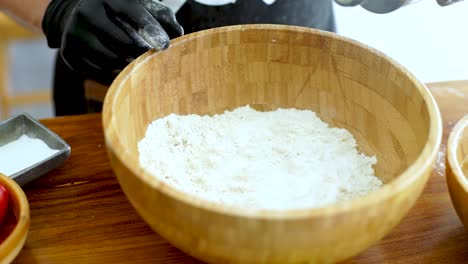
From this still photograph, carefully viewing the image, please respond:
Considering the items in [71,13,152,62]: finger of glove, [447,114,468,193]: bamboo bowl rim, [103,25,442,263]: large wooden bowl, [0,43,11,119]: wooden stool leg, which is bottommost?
[0,43,11,119]: wooden stool leg

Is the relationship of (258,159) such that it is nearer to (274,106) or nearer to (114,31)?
(274,106)

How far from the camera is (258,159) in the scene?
0.77 meters

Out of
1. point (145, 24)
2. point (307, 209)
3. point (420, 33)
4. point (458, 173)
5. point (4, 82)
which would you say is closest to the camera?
point (307, 209)

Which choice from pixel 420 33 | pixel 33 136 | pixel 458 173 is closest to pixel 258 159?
pixel 458 173

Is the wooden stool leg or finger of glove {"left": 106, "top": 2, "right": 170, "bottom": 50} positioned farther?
the wooden stool leg

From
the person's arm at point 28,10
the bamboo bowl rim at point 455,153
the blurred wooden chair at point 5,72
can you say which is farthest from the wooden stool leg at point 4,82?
the bamboo bowl rim at point 455,153

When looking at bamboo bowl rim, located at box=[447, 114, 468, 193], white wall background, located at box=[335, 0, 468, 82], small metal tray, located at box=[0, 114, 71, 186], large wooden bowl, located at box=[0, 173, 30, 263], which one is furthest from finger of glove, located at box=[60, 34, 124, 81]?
white wall background, located at box=[335, 0, 468, 82]

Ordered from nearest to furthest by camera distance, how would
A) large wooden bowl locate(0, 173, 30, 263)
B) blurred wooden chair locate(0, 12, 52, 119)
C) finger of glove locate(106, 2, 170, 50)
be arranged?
large wooden bowl locate(0, 173, 30, 263) → finger of glove locate(106, 2, 170, 50) → blurred wooden chair locate(0, 12, 52, 119)

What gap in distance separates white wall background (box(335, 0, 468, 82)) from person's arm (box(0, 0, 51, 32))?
0.90 meters

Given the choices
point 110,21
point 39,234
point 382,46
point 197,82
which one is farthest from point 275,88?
point 382,46

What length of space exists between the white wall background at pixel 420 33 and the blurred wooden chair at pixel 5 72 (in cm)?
103

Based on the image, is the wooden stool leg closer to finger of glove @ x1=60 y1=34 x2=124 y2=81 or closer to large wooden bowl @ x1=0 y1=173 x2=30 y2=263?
finger of glove @ x1=60 y1=34 x2=124 y2=81

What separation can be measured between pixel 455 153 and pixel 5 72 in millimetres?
1673

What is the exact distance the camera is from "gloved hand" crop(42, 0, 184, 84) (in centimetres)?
79
